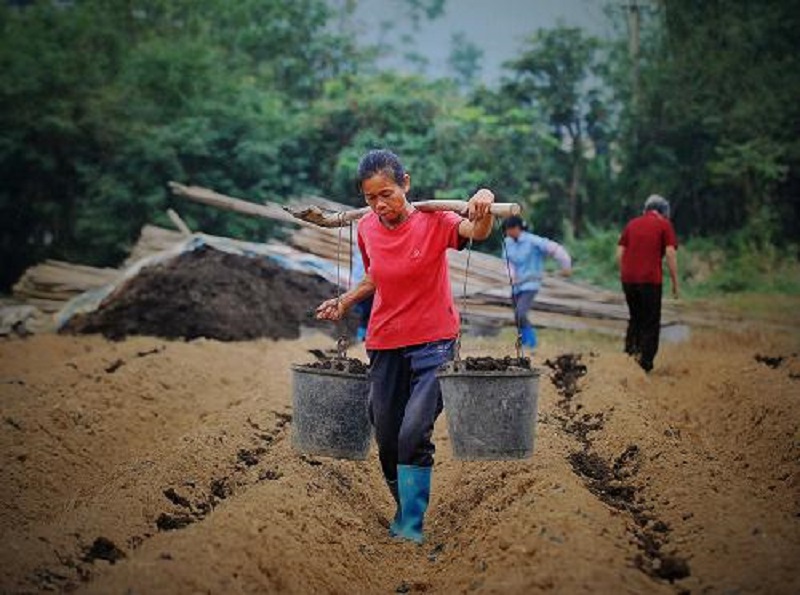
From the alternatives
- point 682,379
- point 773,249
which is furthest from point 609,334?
point 773,249

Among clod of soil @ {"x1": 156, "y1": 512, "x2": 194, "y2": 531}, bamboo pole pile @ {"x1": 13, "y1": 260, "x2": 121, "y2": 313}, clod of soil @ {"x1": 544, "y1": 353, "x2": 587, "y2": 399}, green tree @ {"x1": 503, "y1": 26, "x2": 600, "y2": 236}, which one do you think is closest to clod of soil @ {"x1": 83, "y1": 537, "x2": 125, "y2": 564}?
clod of soil @ {"x1": 156, "y1": 512, "x2": 194, "y2": 531}

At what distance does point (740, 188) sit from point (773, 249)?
2.70 meters

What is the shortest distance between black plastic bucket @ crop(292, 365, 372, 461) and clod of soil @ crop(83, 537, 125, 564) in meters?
1.15

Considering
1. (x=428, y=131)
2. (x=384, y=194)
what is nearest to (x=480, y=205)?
(x=384, y=194)

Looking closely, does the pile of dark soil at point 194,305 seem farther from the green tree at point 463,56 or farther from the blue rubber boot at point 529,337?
the green tree at point 463,56

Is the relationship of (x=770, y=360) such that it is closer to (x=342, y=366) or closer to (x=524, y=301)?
(x=524, y=301)

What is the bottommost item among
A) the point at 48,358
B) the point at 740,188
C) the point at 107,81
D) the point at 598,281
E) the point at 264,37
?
the point at 48,358

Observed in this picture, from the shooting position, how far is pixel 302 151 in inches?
773

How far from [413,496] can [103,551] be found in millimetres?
1437

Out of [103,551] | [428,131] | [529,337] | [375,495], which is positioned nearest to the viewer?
[103,551]

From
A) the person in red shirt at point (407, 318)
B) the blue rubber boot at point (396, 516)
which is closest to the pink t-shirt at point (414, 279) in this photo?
the person in red shirt at point (407, 318)

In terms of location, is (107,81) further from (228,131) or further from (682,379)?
(682,379)

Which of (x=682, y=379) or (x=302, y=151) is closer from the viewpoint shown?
(x=682, y=379)

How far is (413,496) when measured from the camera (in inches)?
175
